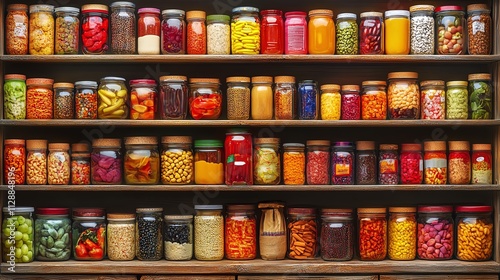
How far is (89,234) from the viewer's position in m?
3.56

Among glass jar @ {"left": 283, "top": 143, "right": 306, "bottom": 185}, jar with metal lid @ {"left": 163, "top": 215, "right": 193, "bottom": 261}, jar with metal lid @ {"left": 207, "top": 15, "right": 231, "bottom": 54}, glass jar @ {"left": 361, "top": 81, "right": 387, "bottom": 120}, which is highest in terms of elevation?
jar with metal lid @ {"left": 207, "top": 15, "right": 231, "bottom": 54}

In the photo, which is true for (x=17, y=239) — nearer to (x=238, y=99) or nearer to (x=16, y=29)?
(x=16, y=29)

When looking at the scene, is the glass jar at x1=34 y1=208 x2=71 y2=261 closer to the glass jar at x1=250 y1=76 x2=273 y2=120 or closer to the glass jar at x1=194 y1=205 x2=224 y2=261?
the glass jar at x1=194 y1=205 x2=224 y2=261

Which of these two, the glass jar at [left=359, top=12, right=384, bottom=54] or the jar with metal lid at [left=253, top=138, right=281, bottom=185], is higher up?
the glass jar at [left=359, top=12, right=384, bottom=54]

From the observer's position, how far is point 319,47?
3.58 m

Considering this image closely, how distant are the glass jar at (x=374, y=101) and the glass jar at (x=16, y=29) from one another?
1611 mm

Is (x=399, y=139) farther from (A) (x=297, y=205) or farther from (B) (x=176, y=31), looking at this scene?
(B) (x=176, y=31)

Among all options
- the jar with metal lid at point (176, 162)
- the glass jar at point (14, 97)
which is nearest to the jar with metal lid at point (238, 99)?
the jar with metal lid at point (176, 162)

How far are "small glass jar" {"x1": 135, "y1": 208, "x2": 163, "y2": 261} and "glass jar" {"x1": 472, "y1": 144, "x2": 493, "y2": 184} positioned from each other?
1501 millimetres

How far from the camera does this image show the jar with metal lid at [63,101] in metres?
3.59

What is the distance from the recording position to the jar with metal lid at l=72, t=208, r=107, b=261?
3.55 metres

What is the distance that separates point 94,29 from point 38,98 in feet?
1.36

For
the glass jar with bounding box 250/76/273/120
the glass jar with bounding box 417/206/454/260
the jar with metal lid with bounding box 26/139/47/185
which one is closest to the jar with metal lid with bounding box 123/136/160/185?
the jar with metal lid with bounding box 26/139/47/185

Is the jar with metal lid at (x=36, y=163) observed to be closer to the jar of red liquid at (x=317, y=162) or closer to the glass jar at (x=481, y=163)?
the jar of red liquid at (x=317, y=162)
